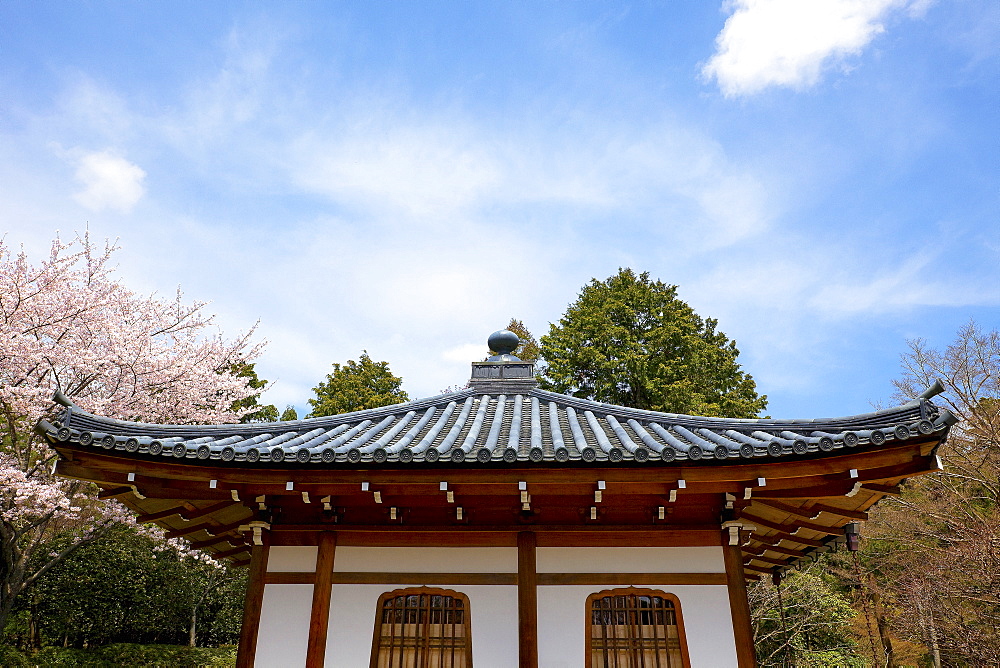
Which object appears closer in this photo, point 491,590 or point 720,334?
point 491,590

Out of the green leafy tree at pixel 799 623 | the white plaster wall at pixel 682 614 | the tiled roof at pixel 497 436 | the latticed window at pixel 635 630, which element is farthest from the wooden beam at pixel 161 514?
the green leafy tree at pixel 799 623

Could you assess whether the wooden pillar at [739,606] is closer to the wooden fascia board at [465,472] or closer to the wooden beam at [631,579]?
the wooden beam at [631,579]

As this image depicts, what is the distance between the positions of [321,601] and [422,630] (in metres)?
1.05

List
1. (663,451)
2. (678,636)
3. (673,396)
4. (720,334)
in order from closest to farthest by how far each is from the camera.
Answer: (663,451)
(678,636)
(673,396)
(720,334)

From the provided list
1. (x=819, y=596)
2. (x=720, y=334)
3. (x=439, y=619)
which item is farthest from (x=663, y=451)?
(x=720, y=334)

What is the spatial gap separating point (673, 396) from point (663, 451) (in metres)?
19.2

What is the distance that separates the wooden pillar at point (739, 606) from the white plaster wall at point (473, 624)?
1496 millimetres

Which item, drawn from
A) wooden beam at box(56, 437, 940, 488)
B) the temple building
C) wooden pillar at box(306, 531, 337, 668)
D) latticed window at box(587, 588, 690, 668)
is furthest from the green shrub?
latticed window at box(587, 588, 690, 668)

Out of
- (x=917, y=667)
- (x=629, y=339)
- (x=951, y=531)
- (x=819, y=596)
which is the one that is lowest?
(x=917, y=667)

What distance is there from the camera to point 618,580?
6.09 metres

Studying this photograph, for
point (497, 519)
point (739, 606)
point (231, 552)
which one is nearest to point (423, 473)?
point (497, 519)

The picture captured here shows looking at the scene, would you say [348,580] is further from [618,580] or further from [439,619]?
[618,580]

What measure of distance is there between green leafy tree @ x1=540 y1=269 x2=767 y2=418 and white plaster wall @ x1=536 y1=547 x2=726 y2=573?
58.6 feet

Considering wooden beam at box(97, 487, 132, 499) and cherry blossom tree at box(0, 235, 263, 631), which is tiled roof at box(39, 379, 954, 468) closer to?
wooden beam at box(97, 487, 132, 499)
